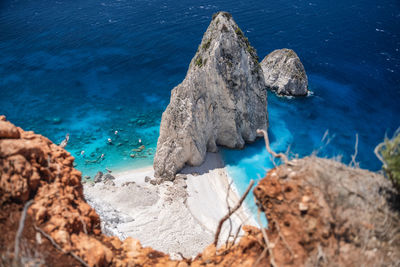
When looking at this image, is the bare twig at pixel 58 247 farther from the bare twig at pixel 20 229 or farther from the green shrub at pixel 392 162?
the green shrub at pixel 392 162

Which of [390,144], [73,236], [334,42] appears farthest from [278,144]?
[334,42]

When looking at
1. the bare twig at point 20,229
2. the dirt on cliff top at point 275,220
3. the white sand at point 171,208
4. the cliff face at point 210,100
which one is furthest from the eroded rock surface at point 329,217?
the cliff face at point 210,100

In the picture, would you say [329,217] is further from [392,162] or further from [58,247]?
[58,247]

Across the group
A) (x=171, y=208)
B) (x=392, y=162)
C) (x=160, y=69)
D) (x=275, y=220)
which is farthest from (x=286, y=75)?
(x=275, y=220)

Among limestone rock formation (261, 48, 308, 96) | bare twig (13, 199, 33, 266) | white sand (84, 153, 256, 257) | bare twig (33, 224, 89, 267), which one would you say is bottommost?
white sand (84, 153, 256, 257)

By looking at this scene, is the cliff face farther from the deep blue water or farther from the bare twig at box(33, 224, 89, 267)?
the bare twig at box(33, 224, 89, 267)

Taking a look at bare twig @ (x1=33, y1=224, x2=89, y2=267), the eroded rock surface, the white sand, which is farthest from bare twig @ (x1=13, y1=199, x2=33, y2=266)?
the white sand
